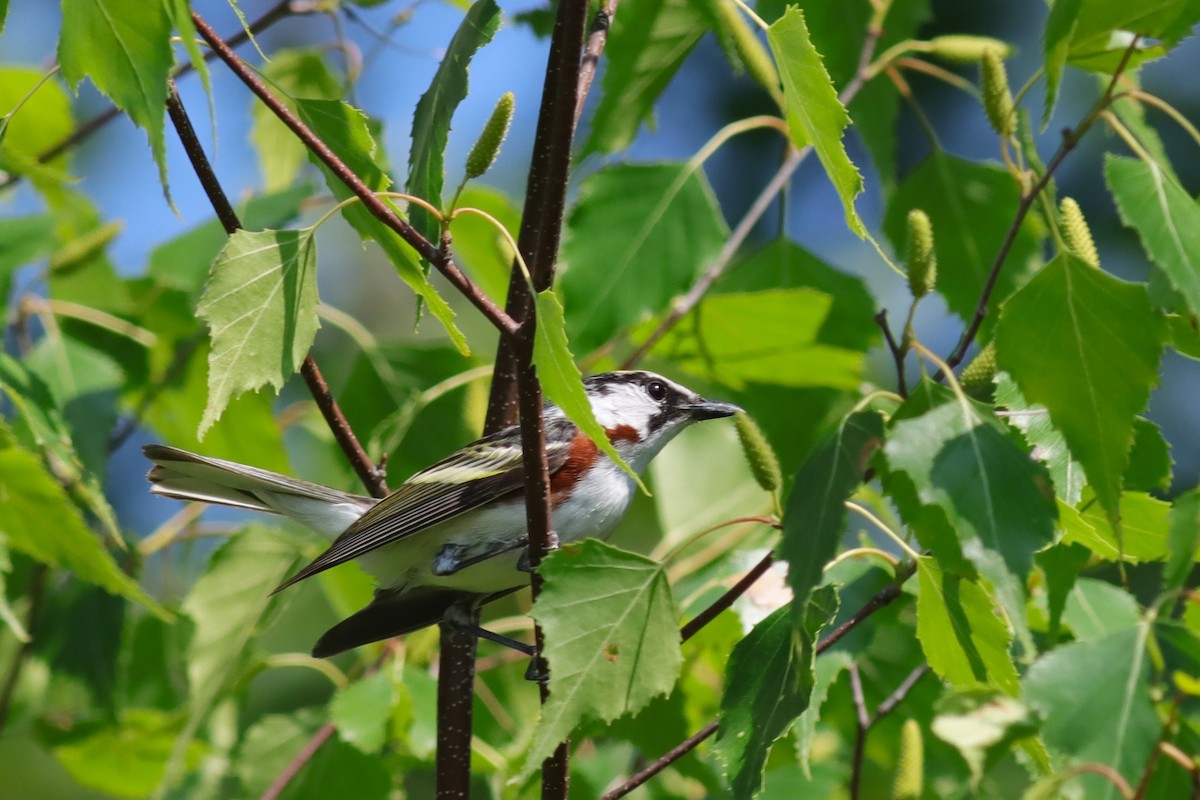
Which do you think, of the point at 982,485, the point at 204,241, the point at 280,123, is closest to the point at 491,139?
the point at 982,485

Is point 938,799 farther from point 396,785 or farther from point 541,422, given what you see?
point 541,422

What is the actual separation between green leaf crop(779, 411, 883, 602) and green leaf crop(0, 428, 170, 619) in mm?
1697

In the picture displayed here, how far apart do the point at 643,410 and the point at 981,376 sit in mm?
1495

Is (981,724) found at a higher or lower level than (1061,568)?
higher

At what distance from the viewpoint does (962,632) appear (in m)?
2.02

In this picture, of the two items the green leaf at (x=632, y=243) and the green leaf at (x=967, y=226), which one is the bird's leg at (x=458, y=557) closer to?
the green leaf at (x=632, y=243)

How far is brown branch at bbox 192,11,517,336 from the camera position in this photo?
183 cm

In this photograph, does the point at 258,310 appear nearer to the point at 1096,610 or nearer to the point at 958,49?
the point at 1096,610

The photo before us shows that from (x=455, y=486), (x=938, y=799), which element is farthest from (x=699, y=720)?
(x=455, y=486)

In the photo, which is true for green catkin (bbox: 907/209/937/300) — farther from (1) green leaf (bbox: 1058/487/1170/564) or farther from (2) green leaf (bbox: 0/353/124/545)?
(2) green leaf (bbox: 0/353/124/545)

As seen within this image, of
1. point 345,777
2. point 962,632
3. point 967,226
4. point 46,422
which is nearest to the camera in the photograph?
point 962,632

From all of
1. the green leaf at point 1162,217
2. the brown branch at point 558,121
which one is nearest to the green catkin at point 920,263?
the green leaf at point 1162,217

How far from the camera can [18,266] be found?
3037mm

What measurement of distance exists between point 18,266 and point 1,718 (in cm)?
122
